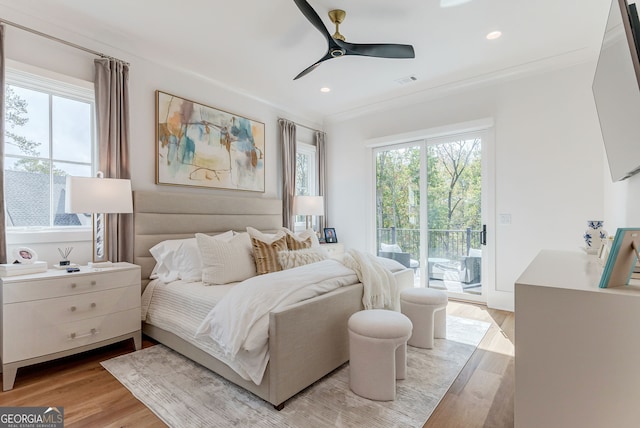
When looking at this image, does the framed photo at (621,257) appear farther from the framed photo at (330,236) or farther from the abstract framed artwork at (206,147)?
the framed photo at (330,236)

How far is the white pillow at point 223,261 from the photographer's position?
2602 mm

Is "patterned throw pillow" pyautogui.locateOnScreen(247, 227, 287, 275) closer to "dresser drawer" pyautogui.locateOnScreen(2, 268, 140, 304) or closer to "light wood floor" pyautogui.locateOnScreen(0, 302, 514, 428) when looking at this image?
"dresser drawer" pyautogui.locateOnScreen(2, 268, 140, 304)

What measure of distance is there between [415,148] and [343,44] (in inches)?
94.7

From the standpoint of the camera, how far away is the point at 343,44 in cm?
254

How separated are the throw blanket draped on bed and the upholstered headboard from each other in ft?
5.76

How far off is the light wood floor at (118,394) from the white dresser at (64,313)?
0.18 meters

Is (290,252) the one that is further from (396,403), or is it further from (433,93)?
(433,93)

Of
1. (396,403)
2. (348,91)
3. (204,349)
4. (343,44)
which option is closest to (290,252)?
(204,349)

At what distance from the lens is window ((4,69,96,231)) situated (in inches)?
95.9

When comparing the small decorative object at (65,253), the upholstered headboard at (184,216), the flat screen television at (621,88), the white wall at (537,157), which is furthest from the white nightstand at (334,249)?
the flat screen television at (621,88)

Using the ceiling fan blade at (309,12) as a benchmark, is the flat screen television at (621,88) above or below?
below

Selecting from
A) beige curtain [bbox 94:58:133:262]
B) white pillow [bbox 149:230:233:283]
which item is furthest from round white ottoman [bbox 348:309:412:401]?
beige curtain [bbox 94:58:133:262]

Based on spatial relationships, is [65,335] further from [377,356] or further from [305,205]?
[305,205]

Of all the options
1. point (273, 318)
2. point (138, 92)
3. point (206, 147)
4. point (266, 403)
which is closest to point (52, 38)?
point (138, 92)
